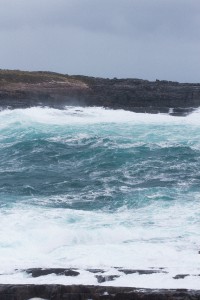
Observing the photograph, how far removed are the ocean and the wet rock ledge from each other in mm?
575

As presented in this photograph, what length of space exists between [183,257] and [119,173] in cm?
1044

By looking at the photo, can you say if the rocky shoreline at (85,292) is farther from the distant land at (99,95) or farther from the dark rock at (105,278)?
the distant land at (99,95)

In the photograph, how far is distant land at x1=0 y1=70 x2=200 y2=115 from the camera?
134ft

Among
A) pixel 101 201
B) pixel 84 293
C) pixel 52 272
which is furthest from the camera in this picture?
pixel 101 201

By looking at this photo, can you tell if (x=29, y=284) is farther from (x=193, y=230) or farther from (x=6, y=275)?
(x=193, y=230)

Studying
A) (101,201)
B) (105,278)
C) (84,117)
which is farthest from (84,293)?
(84,117)

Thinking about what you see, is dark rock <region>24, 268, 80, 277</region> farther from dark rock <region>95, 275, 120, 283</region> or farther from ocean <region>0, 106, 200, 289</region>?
dark rock <region>95, 275, 120, 283</region>

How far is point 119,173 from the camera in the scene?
21.7m

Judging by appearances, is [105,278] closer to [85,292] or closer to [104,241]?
[85,292]

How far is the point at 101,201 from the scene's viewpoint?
17.5 metres

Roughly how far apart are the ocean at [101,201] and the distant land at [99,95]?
6.59 m

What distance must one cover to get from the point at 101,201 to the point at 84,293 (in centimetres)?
894

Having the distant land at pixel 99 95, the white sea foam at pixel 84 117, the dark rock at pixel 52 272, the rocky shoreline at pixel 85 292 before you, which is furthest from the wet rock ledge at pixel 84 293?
the distant land at pixel 99 95

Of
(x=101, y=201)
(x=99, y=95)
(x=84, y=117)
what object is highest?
(x=99, y=95)
